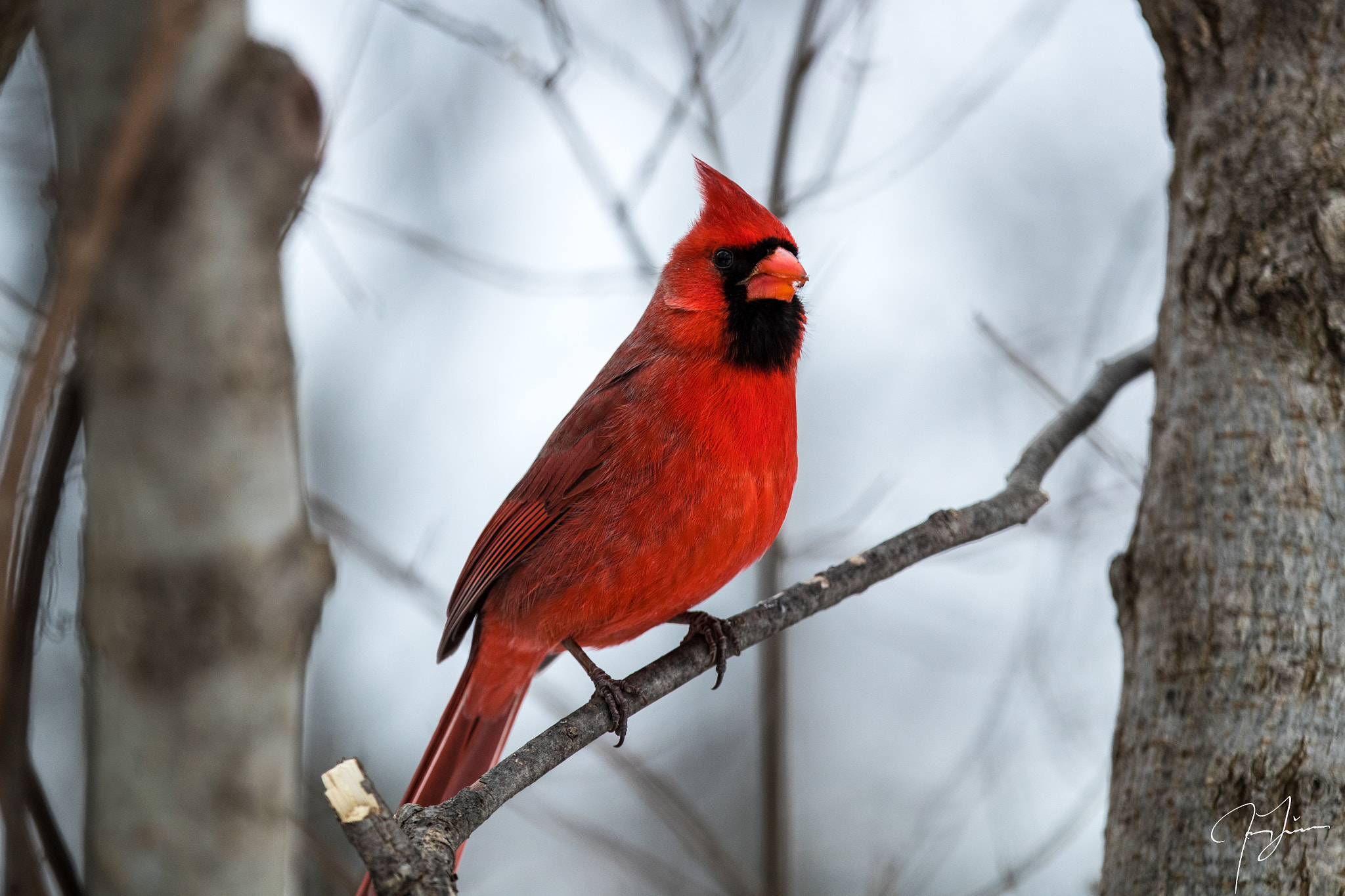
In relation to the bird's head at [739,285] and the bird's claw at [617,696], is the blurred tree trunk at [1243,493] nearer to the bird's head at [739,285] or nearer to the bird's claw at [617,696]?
the bird's head at [739,285]

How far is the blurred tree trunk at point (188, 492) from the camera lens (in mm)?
1620

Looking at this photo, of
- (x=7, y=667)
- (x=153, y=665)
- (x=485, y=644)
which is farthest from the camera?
(x=485, y=644)

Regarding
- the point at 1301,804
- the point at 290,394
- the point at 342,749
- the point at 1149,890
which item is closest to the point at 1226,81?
the point at 1301,804

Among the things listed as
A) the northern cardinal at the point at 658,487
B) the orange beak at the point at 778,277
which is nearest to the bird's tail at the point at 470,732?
the northern cardinal at the point at 658,487

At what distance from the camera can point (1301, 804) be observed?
1.80 m

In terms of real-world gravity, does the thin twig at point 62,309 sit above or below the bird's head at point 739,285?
below

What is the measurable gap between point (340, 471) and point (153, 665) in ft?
15.4

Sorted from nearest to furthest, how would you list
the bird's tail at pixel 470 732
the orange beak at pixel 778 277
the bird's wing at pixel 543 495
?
1. the orange beak at pixel 778 277
2. the bird's wing at pixel 543 495
3. the bird's tail at pixel 470 732

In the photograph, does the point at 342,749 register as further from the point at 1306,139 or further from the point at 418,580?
the point at 1306,139
